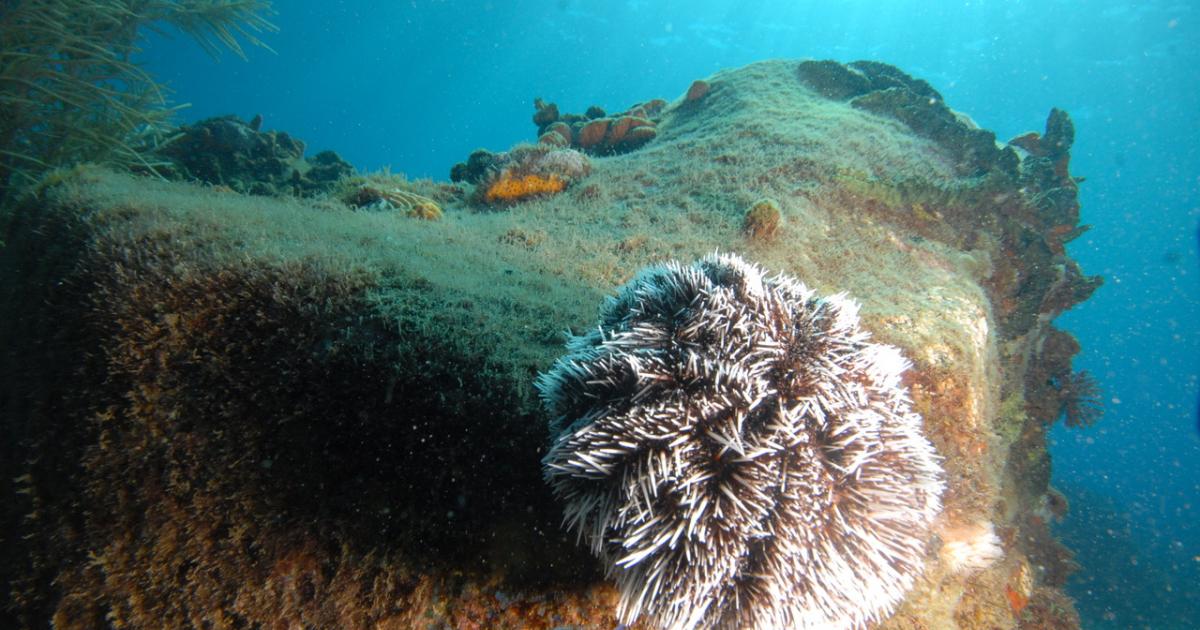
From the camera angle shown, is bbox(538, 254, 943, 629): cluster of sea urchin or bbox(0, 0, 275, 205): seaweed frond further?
bbox(0, 0, 275, 205): seaweed frond

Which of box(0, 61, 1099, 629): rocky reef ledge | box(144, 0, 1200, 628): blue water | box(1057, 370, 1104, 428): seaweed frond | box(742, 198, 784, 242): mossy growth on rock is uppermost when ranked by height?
box(144, 0, 1200, 628): blue water

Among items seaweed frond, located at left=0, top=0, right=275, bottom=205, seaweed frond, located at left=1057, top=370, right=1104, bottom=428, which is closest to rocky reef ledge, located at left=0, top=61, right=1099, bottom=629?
seaweed frond, located at left=0, top=0, right=275, bottom=205

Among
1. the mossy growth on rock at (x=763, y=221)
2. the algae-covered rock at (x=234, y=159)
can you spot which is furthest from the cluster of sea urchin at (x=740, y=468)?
the algae-covered rock at (x=234, y=159)

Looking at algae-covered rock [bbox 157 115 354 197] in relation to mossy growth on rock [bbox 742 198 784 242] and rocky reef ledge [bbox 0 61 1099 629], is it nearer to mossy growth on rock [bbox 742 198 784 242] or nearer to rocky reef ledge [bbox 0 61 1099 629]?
rocky reef ledge [bbox 0 61 1099 629]

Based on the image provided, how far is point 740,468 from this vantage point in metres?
2.12

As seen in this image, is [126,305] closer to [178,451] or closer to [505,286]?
[178,451]

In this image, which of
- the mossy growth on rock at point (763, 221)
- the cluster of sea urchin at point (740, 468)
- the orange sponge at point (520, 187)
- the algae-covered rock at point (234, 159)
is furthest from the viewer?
the algae-covered rock at point (234, 159)

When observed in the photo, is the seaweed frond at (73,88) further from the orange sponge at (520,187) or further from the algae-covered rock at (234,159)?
the orange sponge at (520,187)

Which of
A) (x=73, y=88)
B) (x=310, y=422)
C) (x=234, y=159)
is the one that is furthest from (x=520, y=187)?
(x=234, y=159)

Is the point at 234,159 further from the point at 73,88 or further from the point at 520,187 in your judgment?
the point at 520,187

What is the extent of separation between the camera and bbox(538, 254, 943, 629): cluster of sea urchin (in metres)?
2.06

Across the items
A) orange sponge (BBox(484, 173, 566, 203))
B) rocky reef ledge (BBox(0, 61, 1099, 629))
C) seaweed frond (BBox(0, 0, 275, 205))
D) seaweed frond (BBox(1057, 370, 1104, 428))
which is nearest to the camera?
rocky reef ledge (BBox(0, 61, 1099, 629))

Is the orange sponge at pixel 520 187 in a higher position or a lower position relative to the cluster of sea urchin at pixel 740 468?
higher

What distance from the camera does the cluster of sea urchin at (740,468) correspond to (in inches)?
81.2
